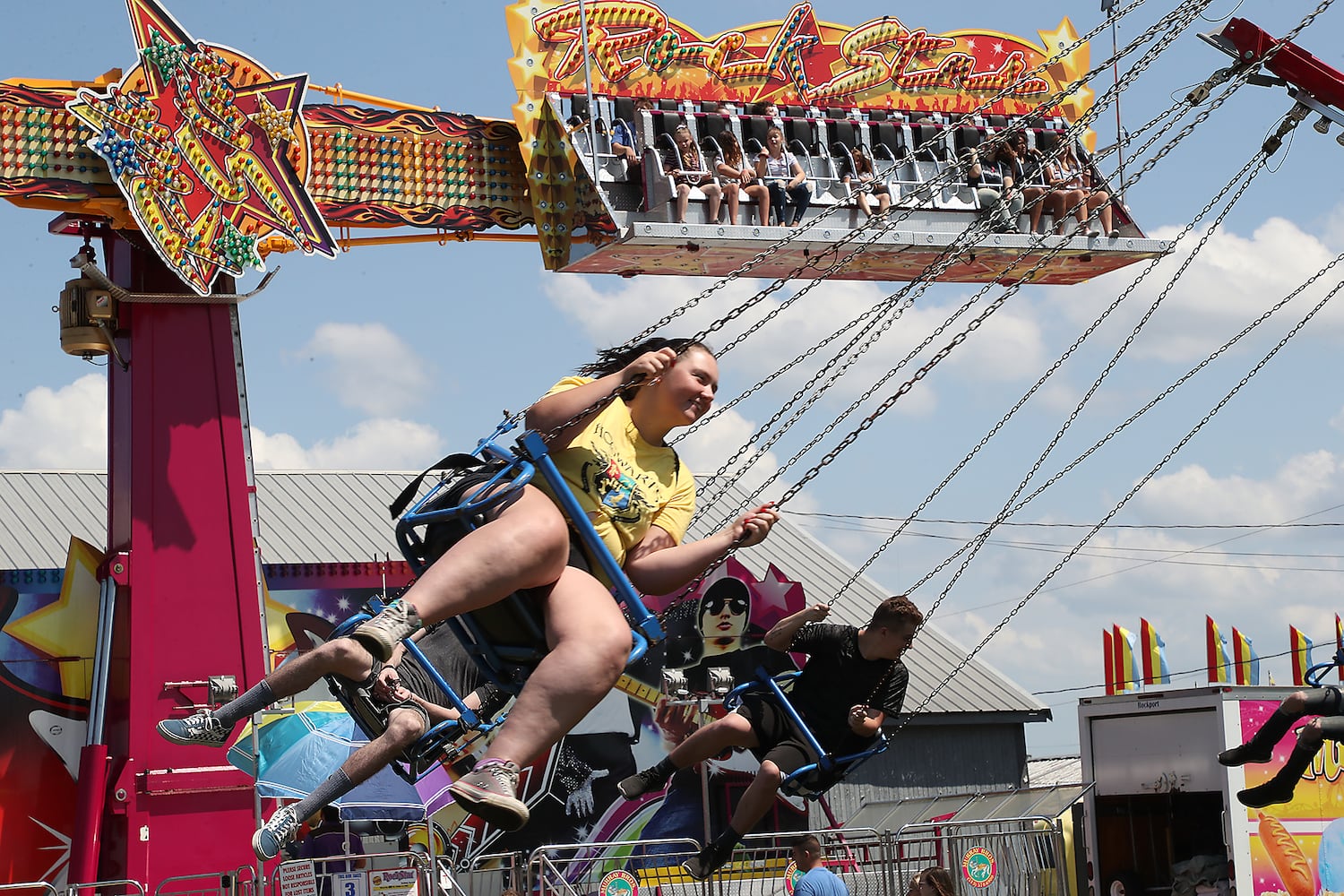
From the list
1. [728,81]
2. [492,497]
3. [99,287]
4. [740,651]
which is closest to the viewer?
[492,497]

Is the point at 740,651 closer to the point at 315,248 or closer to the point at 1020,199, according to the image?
the point at 1020,199

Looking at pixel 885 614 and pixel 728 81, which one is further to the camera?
pixel 728 81

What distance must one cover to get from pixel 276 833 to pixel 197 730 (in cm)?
48

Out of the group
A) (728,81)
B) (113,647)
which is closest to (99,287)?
(113,647)

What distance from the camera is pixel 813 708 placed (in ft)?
20.0

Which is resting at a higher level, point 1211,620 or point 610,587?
point 1211,620

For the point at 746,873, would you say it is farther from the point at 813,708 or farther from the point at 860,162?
the point at 813,708

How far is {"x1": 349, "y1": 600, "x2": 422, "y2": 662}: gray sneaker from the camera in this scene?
3.76 m

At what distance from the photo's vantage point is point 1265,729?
6.20 m

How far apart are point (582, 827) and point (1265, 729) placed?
8954mm

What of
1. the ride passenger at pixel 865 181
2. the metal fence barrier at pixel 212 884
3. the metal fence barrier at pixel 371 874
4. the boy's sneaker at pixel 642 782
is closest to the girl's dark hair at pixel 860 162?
the ride passenger at pixel 865 181

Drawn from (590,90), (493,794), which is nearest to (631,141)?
(590,90)

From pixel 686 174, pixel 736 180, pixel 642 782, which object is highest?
pixel 736 180

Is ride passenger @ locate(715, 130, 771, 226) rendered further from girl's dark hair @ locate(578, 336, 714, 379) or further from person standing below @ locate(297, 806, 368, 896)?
girl's dark hair @ locate(578, 336, 714, 379)
